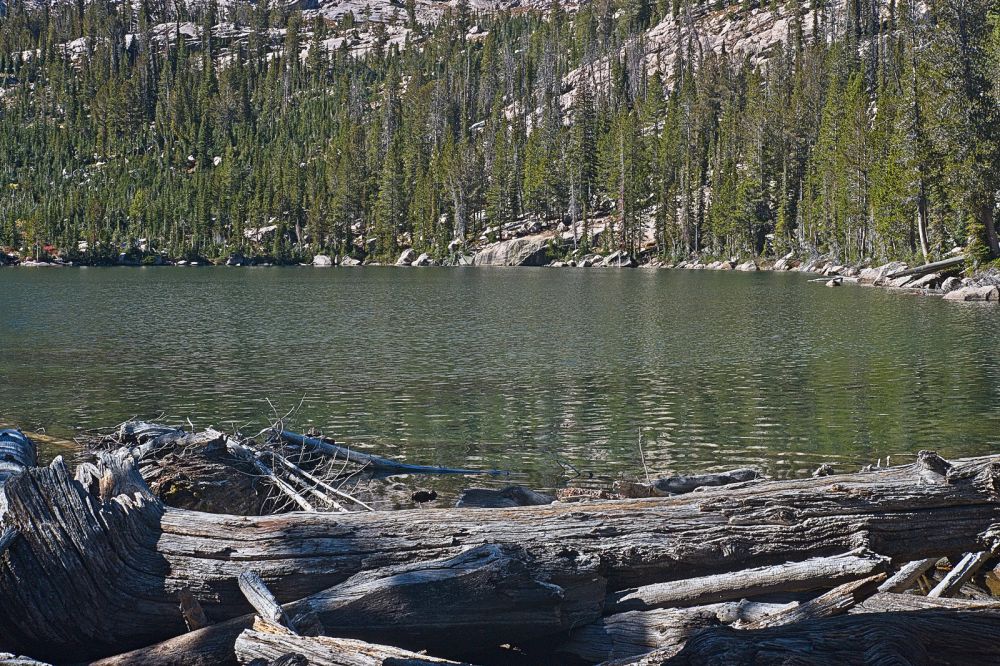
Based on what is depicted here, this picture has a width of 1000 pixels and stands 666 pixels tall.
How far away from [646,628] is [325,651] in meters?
1.84

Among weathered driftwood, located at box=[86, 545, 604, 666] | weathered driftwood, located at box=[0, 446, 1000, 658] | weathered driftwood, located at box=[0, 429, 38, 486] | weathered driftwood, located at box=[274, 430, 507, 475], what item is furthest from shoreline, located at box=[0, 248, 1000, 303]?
weathered driftwood, located at box=[86, 545, 604, 666]

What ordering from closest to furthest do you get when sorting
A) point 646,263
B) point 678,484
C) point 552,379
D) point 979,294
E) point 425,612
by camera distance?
1. point 425,612
2. point 678,484
3. point 552,379
4. point 979,294
5. point 646,263

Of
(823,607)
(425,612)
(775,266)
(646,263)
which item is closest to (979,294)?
(823,607)

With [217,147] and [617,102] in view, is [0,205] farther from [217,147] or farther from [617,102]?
[617,102]

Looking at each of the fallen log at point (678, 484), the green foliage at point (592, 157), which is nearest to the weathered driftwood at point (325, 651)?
the fallen log at point (678, 484)

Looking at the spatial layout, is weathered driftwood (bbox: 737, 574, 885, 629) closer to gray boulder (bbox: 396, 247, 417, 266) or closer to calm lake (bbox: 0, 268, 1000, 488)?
calm lake (bbox: 0, 268, 1000, 488)

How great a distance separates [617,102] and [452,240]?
140 feet

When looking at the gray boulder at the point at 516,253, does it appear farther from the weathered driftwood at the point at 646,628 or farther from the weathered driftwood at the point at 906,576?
the weathered driftwood at the point at 646,628

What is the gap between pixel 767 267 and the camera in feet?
321

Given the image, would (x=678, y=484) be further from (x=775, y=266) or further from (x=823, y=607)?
(x=775, y=266)

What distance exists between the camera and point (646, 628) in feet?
16.0

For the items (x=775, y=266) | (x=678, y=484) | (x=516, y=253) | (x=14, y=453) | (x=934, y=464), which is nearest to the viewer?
(x=934, y=464)

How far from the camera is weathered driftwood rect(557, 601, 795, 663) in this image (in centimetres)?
479

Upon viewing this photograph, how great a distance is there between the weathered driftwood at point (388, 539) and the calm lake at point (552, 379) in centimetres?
687
